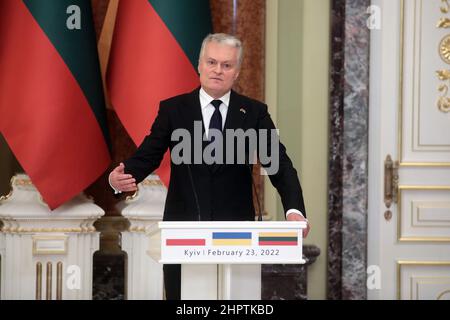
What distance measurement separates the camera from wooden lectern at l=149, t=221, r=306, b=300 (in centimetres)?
178

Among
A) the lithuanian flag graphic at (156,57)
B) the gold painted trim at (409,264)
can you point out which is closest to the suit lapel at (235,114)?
the lithuanian flag graphic at (156,57)

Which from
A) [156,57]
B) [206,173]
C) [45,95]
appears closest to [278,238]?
[206,173]

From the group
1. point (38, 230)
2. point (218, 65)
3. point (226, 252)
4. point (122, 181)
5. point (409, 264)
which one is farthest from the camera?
point (409, 264)

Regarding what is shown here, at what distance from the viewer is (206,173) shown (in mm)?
2371

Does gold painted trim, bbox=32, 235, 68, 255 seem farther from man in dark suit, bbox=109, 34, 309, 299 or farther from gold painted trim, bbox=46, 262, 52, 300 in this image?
man in dark suit, bbox=109, 34, 309, 299

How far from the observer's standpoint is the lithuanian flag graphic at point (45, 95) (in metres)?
3.69

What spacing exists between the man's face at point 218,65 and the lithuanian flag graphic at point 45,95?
1460 millimetres

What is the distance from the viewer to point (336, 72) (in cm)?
424

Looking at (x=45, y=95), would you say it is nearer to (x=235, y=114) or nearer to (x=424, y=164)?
(x=235, y=114)

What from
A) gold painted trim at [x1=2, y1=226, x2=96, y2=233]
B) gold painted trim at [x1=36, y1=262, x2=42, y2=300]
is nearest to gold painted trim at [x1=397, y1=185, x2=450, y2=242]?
gold painted trim at [x1=2, y1=226, x2=96, y2=233]

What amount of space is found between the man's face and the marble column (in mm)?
1898

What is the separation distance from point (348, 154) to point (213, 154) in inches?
80.6

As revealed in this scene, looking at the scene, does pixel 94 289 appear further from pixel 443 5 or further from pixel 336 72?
pixel 443 5
